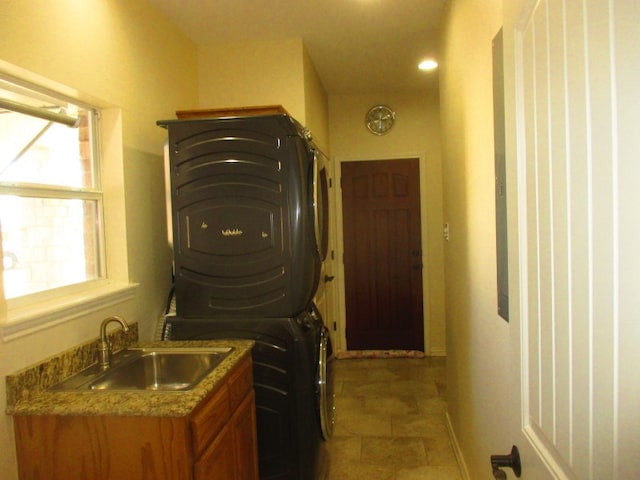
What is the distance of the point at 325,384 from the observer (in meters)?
2.29

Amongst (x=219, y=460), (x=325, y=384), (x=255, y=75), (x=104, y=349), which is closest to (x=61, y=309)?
(x=104, y=349)

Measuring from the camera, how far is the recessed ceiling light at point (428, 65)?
143 inches

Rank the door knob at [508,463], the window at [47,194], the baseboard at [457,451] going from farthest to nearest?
1. the baseboard at [457,451]
2. the window at [47,194]
3. the door knob at [508,463]

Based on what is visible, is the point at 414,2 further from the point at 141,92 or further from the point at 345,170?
the point at 345,170

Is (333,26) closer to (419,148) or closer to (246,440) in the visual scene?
(419,148)

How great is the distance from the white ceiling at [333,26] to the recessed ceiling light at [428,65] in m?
0.06

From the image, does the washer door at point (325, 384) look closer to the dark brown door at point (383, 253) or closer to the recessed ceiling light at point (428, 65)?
the dark brown door at point (383, 253)

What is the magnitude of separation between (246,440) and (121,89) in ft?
5.51

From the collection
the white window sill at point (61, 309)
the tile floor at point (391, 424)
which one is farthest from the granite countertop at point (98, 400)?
the tile floor at point (391, 424)

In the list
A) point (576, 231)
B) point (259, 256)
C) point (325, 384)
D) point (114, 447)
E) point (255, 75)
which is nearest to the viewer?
point (576, 231)

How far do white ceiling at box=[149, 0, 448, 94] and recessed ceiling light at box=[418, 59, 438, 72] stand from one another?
6cm

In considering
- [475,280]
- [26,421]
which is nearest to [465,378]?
[475,280]

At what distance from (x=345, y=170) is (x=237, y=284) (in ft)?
9.03

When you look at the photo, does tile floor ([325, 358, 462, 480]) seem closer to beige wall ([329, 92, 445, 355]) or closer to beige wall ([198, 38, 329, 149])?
beige wall ([329, 92, 445, 355])
